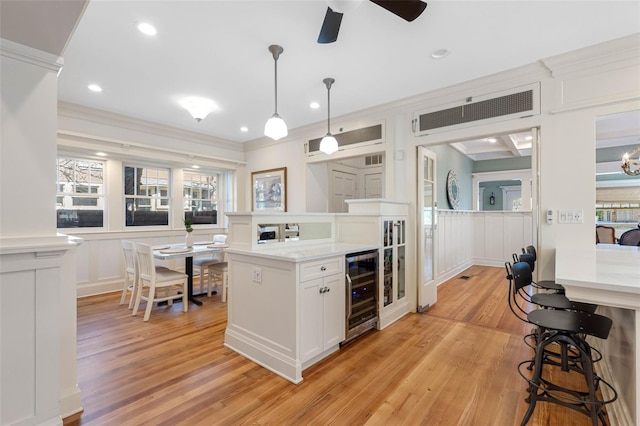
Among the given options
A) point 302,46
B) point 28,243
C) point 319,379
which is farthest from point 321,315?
point 302,46

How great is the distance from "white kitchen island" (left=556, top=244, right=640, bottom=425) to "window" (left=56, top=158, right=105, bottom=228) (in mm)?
5753

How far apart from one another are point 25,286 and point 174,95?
2993 millimetres

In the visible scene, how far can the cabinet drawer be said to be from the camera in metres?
2.28

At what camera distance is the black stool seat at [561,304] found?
6.75 ft

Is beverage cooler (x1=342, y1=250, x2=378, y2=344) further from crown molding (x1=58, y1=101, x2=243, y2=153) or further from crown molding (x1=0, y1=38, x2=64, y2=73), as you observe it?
crown molding (x1=58, y1=101, x2=243, y2=153)

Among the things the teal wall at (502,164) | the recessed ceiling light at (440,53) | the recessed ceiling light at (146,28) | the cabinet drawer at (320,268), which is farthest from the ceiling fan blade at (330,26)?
the teal wall at (502,164)

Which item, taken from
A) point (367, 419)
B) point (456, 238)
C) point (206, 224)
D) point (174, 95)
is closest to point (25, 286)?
point (367, 419)

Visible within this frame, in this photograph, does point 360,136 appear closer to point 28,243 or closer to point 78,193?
point 28,243

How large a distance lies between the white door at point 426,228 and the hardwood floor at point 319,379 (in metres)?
0.48

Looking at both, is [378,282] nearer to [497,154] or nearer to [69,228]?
[69,228]

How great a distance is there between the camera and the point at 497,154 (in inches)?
277

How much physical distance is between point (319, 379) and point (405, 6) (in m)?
2.63

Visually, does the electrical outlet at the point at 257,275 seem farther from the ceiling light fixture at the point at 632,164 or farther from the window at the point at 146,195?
the ceiling light fixture at the point at 632,164

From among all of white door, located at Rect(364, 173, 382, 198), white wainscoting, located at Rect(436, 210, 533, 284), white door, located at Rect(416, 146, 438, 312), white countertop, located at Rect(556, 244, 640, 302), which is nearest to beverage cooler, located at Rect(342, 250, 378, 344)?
white door, located at Rect(416, 146, 438, 312)
